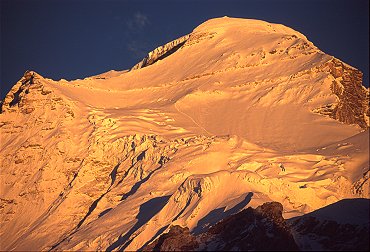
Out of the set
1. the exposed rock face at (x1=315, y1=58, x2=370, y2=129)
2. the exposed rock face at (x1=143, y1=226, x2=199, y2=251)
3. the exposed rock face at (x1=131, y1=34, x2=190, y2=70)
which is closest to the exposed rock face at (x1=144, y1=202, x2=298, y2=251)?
the exposed rock face at (x1=143, y1=226, x2=199, y2=251)

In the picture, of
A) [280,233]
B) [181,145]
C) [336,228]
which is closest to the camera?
[280,233]

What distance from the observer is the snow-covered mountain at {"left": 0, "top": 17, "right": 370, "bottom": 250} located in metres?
41.8

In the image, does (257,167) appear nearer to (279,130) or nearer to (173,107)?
(279,130)

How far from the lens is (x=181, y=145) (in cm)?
5281

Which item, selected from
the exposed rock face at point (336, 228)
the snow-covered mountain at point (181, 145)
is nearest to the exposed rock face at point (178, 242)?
the exposed rock face at point (336, 228)

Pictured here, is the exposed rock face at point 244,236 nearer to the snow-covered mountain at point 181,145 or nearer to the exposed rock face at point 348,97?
the snow-covered mountain at point 181,145

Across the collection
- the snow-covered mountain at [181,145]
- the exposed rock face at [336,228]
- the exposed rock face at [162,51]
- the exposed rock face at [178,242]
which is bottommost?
the exposed rock face at [336,228]

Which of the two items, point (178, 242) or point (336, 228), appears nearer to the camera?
point (336, 228)

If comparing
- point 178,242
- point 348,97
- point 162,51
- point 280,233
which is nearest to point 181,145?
point 348,97

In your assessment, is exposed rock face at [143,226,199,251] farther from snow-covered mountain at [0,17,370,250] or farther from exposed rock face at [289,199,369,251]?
snow-covered mountain at [0,17,370,250]

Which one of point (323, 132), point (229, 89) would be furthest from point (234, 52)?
point (323, 132)

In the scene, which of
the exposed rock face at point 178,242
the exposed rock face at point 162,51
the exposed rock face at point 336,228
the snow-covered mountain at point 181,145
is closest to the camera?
the exposed rock face at point 336,228

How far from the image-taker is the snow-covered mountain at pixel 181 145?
41812mm

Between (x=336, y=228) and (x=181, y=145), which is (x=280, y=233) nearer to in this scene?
(x=336, y=228)
